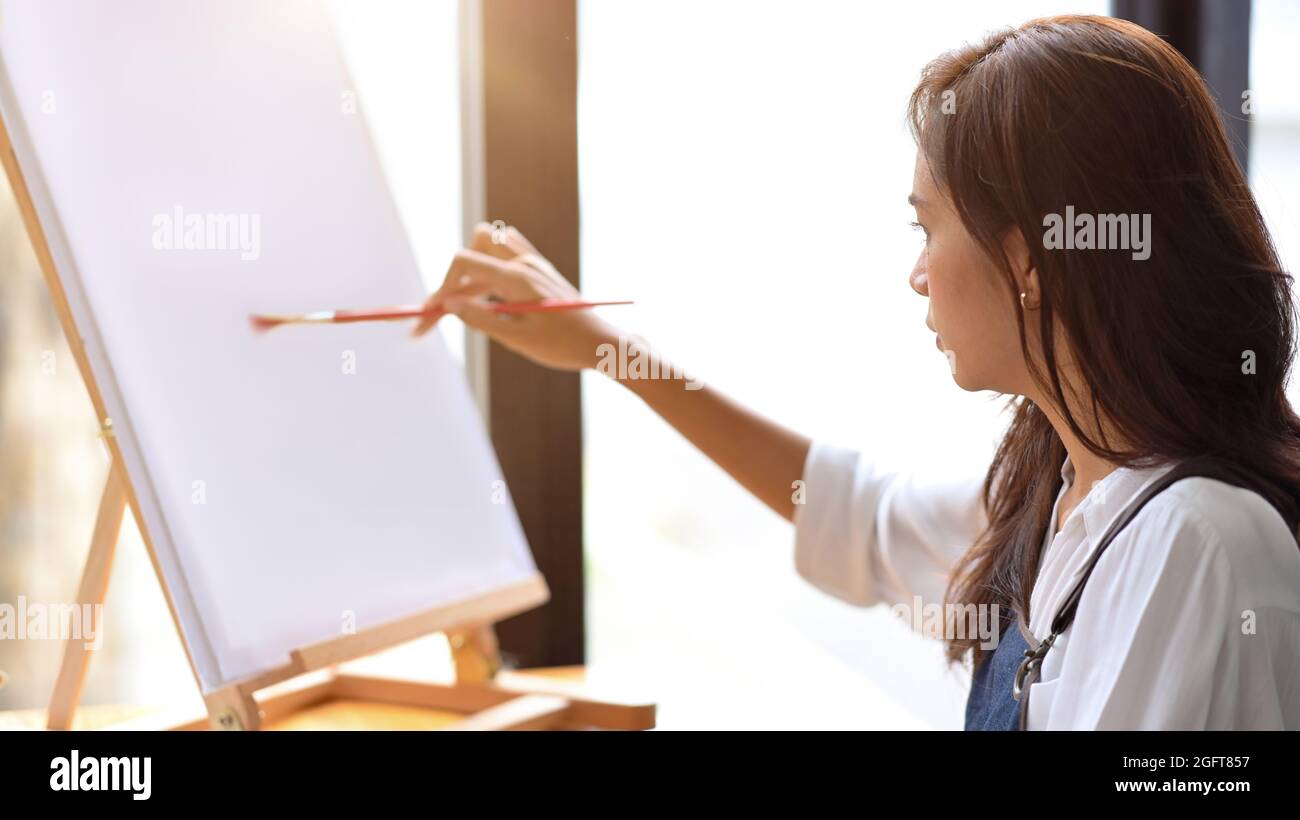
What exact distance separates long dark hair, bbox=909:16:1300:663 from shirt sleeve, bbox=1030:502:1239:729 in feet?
0.28

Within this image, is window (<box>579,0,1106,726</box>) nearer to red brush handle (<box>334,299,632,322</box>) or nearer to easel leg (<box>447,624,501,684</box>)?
easel leg (<box>447,624,501,684</box>)

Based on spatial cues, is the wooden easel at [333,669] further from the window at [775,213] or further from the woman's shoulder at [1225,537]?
the woman's shoulder at [1225,537]

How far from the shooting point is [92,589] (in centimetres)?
103

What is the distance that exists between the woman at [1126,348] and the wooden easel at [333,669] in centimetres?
45

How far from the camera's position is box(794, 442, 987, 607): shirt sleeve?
3.66 feet

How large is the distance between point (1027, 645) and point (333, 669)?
0.78 m

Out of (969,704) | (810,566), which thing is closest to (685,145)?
(810,566)

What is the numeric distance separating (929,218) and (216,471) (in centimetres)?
63

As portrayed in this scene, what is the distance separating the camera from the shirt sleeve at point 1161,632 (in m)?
0.69

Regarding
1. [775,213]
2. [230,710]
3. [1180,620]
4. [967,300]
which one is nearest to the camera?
[1180,620]

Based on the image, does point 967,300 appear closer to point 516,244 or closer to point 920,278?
point 920,278

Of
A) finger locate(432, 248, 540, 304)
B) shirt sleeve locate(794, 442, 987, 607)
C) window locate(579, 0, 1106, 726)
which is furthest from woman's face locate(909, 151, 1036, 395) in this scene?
window locate(579, 0, 1106, 726)

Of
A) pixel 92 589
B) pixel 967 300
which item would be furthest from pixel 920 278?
pixel 92 589
